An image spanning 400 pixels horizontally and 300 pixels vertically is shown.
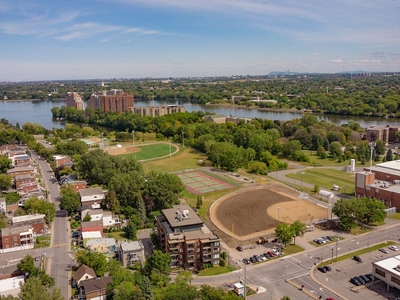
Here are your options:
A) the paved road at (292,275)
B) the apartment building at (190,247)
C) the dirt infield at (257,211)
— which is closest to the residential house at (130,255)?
the apartment building at (190,247)

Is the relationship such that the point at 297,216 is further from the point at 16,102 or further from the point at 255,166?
the point at 16,102

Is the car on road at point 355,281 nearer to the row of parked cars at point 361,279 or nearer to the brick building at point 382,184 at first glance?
the row of parked cars at point 361,279

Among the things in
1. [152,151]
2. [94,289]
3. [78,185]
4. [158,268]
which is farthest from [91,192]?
[152,151]

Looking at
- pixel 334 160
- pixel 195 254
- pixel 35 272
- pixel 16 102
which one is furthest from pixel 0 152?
pixel 16 102

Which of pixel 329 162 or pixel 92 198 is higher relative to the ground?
pixel 92 198

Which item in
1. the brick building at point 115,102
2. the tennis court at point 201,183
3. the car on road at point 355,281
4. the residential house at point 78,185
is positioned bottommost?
the car on road at point 355,281

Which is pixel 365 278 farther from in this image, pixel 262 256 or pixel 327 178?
pixel 327 178
